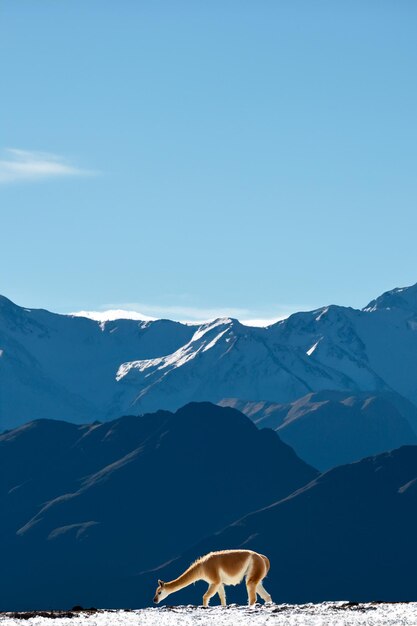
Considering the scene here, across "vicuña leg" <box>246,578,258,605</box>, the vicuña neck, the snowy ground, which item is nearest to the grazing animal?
"vicuña leg" <box>246,578,258,605</box>

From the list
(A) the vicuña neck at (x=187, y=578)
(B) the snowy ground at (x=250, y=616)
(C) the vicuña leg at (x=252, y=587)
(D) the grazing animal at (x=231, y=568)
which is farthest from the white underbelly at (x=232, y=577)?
(A) the vicuña neck at (x=187, y=578)

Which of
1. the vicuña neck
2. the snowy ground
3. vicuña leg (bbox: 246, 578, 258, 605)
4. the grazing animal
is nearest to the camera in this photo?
the snowy ground

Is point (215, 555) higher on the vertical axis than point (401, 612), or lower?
higher

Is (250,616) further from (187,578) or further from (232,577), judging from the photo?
(187,578)

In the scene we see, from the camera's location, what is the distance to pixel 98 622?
55.7 m

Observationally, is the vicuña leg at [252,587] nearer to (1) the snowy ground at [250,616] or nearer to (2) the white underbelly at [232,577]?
(1) the snowy ground at [250,616]

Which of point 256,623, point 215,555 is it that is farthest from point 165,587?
point 256,623

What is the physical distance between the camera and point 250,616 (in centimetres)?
5534

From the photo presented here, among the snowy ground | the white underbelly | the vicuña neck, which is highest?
the vicuña neck

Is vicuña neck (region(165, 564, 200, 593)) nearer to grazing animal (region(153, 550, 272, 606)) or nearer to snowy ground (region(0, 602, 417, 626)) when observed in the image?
grazing animal (region(153, 550, 272, 606))

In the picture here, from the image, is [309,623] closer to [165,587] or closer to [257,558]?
[257,558]

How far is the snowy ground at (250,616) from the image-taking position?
52906mm

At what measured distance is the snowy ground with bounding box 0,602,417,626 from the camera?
5291 centimetres

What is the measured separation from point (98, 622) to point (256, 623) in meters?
6.66
